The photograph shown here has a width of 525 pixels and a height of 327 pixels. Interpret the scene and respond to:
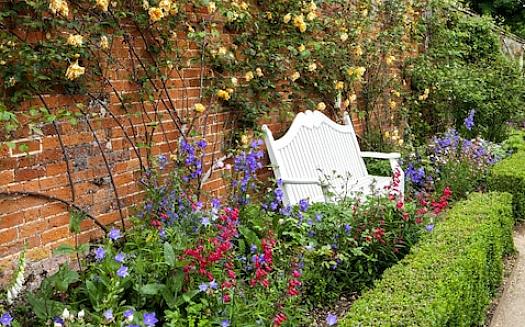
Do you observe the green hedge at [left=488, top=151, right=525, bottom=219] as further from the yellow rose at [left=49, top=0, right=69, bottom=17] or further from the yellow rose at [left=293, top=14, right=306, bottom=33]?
the yellow rose at [left=49, top=0, right=69, bottom=17]

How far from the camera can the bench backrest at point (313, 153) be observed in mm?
4648

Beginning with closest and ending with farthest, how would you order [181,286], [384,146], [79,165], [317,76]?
[181,286], [79,165], [317,76], [384,146]

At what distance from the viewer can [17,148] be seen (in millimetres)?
2947

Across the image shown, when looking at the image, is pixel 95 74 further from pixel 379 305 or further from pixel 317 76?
pixel 317 76

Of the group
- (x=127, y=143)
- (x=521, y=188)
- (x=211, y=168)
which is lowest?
(x=521, y=188)

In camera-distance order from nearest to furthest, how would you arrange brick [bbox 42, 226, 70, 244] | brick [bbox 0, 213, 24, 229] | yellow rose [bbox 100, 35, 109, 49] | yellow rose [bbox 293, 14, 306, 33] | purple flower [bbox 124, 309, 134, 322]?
purple flower [bbox 124, 309, 134, 322] < brick [bbox 0, 213, 24, 229] < brick [bbox 42, 226, 70, 244] < yellow rose [bbox 100, 35, 109, 49] < yellow rose [bbox 293, 14, 306, 33]

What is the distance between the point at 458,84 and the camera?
778cm

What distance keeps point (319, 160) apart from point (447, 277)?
2224 mm

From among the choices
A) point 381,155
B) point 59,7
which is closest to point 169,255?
point 59,7

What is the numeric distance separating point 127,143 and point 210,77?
0.94 meters

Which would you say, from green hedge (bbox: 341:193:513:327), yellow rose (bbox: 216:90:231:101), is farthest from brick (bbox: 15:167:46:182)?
green hedge (bbox: 341:193:513:327)

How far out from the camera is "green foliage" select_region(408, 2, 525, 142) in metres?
7.79

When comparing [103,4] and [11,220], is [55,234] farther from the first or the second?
[103,4]

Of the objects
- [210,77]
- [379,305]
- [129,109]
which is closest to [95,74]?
[129,109]
